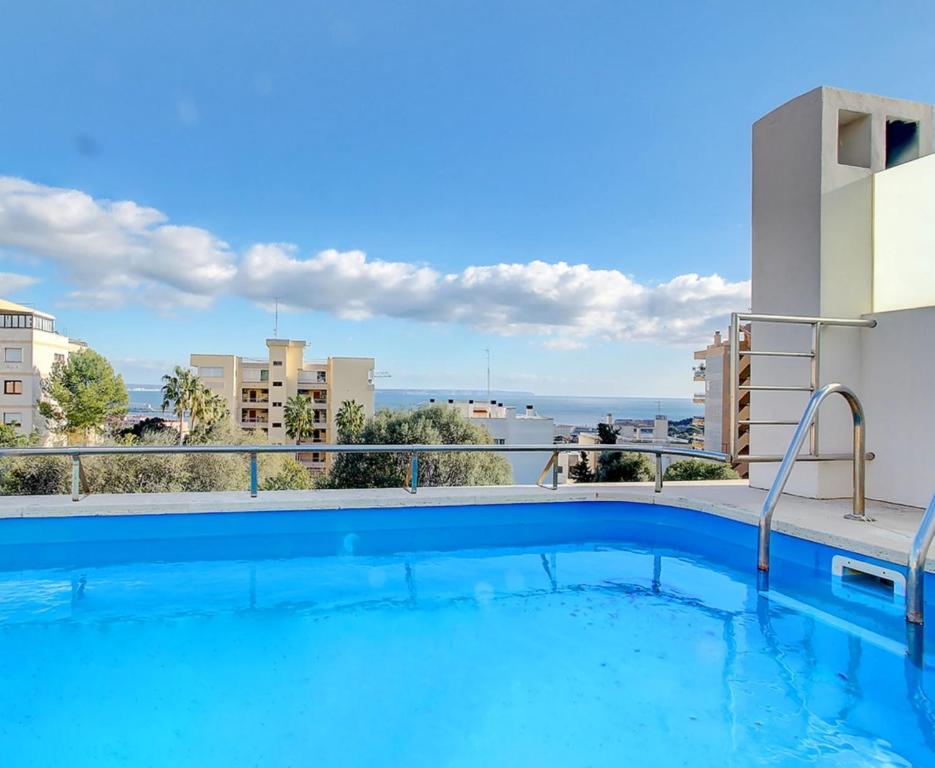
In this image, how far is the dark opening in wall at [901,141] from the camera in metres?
4.66

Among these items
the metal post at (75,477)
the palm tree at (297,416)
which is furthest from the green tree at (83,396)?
the metal post at (75,477)

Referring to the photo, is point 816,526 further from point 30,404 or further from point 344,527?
point 30,404

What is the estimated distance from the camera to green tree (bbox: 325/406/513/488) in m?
15.4

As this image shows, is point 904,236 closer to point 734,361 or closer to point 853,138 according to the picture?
point 853,138

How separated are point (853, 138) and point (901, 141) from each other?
0.40m

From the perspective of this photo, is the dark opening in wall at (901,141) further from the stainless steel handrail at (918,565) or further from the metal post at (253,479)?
the metal post at (253,479)

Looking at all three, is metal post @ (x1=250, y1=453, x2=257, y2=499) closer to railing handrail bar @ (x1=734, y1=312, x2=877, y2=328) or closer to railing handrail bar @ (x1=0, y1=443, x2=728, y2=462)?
railing handrail bar @ (x1=0, y1=443, x2=728, y2=462)

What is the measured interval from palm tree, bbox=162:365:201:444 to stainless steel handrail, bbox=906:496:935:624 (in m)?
39.9

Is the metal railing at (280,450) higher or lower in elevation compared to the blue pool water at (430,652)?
higher

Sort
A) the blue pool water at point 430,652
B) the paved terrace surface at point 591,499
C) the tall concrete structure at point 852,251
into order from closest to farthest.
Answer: the blue pool water at point 430,652 < the paved terrace surface at point 591,499 < the tall concrete structure at point 852,251

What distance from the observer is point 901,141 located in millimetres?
4730

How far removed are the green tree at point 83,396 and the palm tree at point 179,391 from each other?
2777 millimetres

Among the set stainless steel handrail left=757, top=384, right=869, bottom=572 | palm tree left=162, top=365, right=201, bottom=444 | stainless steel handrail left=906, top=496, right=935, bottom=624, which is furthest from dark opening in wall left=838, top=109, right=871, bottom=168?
palm tree left=162, top=365, right=201, bottom=444

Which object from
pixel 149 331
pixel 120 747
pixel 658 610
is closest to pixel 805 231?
pixel 658 610
